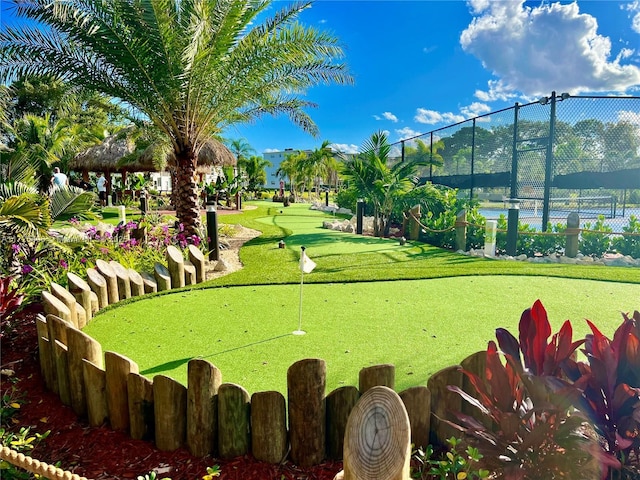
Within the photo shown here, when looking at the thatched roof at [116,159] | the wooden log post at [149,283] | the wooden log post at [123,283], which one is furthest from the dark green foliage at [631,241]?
the thatched roof at [116,159]

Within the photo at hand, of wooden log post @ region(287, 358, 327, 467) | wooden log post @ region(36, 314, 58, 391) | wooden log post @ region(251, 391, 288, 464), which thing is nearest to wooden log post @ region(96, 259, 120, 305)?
wooden log post @ region(36, 314, 58, 391)

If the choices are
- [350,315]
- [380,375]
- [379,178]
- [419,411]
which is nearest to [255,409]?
[380,375]

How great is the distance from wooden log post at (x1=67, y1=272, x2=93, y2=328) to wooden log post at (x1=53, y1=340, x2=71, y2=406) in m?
1.44

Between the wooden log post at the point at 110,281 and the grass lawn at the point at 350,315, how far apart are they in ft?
0.69

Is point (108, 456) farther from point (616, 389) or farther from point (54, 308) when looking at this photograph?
point (616, 389)

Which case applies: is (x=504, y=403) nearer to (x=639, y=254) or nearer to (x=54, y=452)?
(x=54, y=452)

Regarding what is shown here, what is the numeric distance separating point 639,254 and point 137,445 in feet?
32.6

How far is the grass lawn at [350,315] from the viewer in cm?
330

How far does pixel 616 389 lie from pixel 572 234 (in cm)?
836

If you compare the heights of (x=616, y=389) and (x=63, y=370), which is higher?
(x=616, y=389)

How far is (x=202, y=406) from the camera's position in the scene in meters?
2.26

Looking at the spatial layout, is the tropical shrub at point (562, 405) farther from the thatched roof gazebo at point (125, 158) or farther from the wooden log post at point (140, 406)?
the thatched roof gazebo at point (125, 158)

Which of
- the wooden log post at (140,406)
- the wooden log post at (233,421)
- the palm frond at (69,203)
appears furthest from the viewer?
the palm frond at (69,203)

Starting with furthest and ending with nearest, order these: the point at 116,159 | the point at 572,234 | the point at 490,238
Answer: the point at 116,159, the point at 490,238, the point at 572,234
